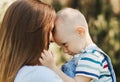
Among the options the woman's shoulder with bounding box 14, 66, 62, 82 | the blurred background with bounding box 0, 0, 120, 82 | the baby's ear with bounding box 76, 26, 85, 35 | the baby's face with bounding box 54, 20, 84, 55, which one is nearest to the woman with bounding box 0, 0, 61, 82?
the woman's shoulder with bounding box 14, 66, 62, 82

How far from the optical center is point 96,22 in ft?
36.7

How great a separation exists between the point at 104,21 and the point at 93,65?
7319 millimetres

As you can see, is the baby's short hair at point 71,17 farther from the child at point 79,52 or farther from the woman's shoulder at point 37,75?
the woman's shoulder at point 37,75

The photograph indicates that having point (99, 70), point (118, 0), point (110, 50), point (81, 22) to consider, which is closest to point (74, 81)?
point (99, 70)

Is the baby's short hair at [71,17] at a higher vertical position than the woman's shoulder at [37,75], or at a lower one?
higher

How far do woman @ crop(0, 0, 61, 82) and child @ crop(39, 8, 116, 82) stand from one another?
0.19 metres

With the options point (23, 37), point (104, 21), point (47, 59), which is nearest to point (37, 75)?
point (47, 59)

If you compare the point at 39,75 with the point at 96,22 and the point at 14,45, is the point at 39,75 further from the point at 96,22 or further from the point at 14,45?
the point at 96,22

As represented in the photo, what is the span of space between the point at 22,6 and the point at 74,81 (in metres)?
0.59

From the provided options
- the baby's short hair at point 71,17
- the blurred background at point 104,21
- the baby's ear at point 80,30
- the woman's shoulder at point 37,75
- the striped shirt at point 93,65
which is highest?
the baby's short hair at point 71,17

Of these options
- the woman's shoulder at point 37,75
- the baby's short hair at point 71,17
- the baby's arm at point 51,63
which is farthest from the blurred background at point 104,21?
the woman's shoulder at point 37,75

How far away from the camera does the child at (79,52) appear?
3.80 metres

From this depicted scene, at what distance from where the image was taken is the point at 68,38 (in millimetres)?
3904

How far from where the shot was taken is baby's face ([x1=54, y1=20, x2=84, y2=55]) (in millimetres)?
3877
